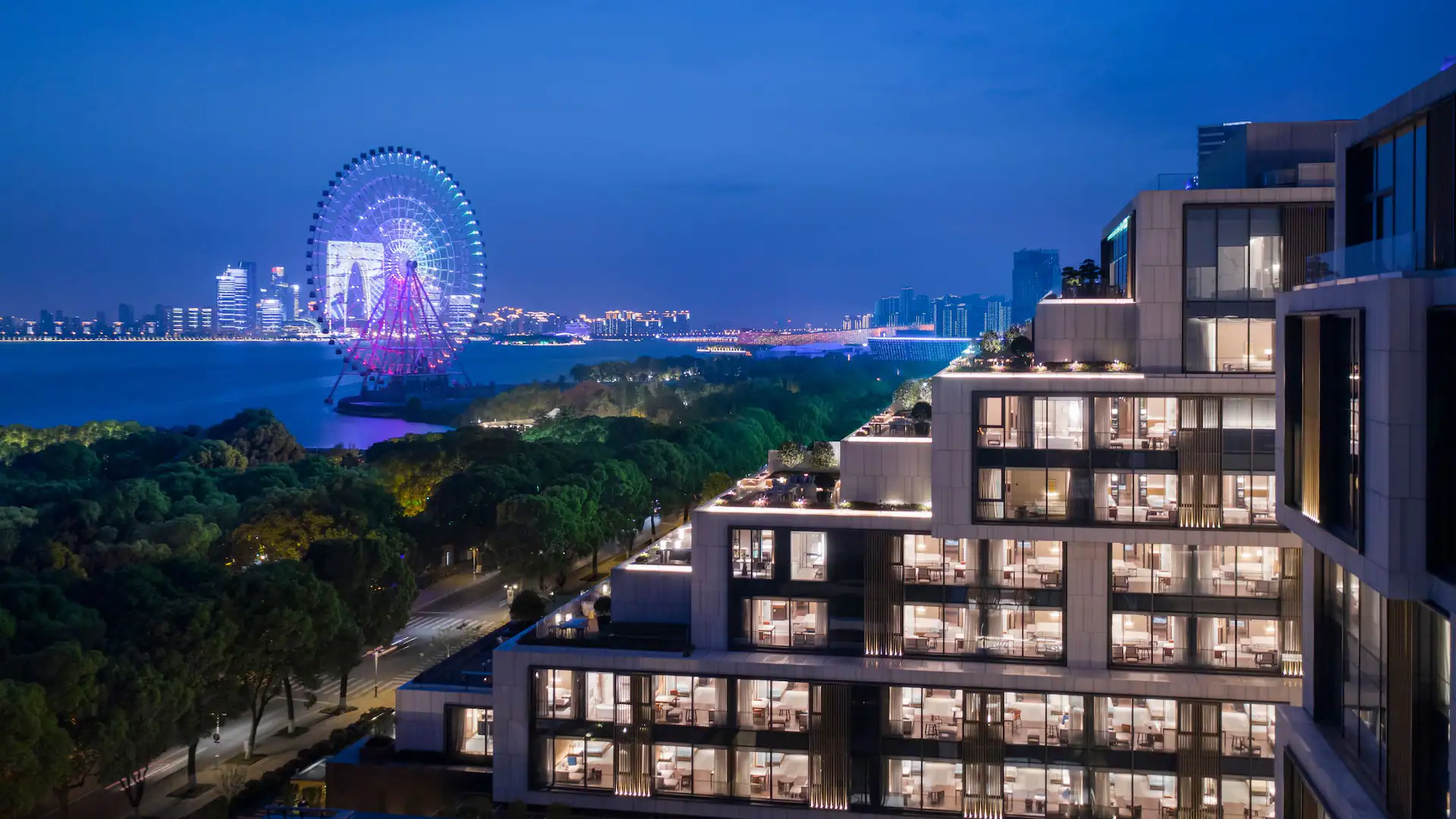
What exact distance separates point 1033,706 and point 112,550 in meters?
34.4

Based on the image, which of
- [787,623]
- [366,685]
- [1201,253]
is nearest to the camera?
[1201,253]

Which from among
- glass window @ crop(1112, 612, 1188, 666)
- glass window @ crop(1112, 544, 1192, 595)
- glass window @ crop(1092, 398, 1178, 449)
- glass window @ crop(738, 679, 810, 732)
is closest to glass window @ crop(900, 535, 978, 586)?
glass window @ crop(1112, 544, 1192, 595)

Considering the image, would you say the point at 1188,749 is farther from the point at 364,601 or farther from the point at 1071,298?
the point at 364,601

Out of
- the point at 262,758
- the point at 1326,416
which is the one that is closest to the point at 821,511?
the point at 1326,416

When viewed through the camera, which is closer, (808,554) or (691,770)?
(691,770)

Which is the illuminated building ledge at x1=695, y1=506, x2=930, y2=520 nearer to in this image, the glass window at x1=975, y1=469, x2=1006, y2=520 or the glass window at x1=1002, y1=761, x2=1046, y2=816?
the glass window at x1=975, y1=469, x2=1006, y2=520

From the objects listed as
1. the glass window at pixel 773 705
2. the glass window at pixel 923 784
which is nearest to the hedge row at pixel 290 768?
the glass window at pixel 773 705

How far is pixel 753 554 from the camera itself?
26.8 m

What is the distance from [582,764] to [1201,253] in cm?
1819

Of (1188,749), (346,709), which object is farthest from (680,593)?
(346,709)

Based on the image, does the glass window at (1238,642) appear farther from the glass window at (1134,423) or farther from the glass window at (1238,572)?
the glass window at (1134,423)

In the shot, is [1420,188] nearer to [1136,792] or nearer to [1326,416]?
[1326,416]

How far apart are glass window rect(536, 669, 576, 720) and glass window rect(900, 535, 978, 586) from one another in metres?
8.24

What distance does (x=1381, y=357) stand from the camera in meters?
12.2
